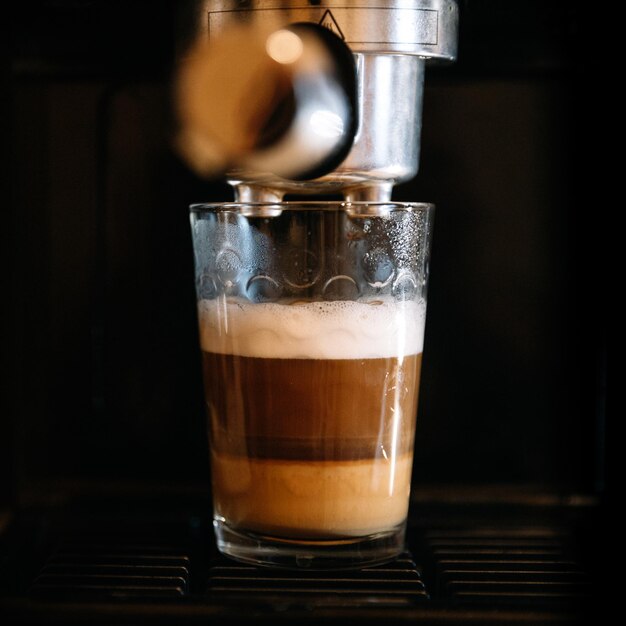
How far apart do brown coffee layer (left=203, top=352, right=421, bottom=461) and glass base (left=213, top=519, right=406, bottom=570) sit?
0.05 metres

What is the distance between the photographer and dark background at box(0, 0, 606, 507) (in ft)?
2.03

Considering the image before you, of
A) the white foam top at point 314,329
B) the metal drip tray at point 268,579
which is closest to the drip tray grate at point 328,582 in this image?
the metal drip tray at point 268,579

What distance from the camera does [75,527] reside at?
591 mm

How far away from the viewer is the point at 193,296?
63 cm

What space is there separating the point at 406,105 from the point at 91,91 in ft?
0.76

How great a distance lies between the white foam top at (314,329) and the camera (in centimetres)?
51

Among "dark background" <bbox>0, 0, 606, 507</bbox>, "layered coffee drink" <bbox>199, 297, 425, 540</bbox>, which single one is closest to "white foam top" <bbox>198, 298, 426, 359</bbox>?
"layered coffee drink" <bbox>199, 297, 425, 540</bbox>

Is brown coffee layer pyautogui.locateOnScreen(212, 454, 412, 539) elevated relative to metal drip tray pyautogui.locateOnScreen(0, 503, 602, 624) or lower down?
elevated

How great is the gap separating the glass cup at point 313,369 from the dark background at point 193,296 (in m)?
0.09

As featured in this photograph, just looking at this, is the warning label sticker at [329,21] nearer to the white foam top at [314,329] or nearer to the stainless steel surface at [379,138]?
the stainless steel surface at [379,138]

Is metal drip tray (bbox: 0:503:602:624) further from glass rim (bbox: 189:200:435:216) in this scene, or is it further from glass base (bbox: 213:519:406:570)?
glass rim (bbox: 189:200:435:216)

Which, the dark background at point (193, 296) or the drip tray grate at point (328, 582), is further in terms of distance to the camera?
the dark background at point (193, 296)

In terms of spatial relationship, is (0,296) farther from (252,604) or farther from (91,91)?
(252,604)

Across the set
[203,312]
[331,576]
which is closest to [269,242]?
[203,312]
